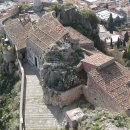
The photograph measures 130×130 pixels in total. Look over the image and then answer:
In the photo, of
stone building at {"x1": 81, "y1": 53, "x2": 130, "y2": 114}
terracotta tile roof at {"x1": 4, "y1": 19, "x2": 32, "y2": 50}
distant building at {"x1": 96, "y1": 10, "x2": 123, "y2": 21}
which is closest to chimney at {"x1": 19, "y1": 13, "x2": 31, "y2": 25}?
terracotta tile roof at {"x1": 4, "y1": 19, "x2": 32, "y2": 50}

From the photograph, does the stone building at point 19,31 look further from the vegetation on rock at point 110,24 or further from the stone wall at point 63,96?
the vegetation on rock at point 110,24

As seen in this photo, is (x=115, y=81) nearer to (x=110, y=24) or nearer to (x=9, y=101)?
(x=9, y=101)

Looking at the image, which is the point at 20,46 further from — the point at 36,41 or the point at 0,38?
the point at 0,38

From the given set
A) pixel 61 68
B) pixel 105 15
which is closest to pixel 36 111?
pixel 61 68

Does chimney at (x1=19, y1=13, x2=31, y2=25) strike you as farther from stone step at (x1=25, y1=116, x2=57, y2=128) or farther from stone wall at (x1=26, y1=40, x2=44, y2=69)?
stone step at (x1=25, y1=116, x2=57, y2=128)

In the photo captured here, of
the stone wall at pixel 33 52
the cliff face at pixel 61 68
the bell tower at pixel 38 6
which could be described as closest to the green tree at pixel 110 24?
the bell tower at pixel 38 6

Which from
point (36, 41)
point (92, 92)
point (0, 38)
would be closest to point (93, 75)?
point (92, 92)
